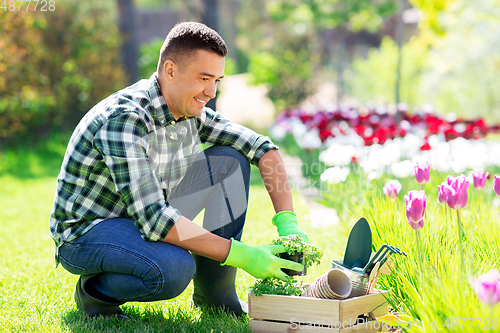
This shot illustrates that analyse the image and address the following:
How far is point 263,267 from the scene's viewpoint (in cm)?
169

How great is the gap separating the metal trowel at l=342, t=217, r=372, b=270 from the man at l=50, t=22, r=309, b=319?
0.19m

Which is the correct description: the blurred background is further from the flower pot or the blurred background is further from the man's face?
the flower pot

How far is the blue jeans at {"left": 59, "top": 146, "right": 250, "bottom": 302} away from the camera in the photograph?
5.51 ft

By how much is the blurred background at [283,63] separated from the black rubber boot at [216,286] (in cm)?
412

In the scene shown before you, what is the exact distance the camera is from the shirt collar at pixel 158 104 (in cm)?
188

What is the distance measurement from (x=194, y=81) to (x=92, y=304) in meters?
1.02

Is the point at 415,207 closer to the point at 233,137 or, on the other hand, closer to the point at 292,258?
the point at 292,258

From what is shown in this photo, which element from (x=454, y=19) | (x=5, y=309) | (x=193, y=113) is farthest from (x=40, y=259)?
(x=454, y=19)

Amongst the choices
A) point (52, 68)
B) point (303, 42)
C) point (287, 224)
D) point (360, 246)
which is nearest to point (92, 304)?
point (287, 224)

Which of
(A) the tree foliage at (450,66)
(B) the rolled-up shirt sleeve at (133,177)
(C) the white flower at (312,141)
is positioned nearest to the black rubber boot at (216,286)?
(B) the rolled-up shirt sleeve at (133,177)

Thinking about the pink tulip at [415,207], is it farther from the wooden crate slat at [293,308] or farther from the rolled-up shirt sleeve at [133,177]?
the rolled-up shirt sleeve at [133,177]

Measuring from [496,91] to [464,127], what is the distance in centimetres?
379

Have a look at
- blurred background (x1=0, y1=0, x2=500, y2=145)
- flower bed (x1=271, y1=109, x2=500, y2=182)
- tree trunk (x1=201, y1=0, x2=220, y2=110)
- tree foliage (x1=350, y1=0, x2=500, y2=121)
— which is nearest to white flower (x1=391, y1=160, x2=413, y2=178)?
flower bed (x1=271, y1=109, x2=500, y2=182)

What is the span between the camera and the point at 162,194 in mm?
1669
